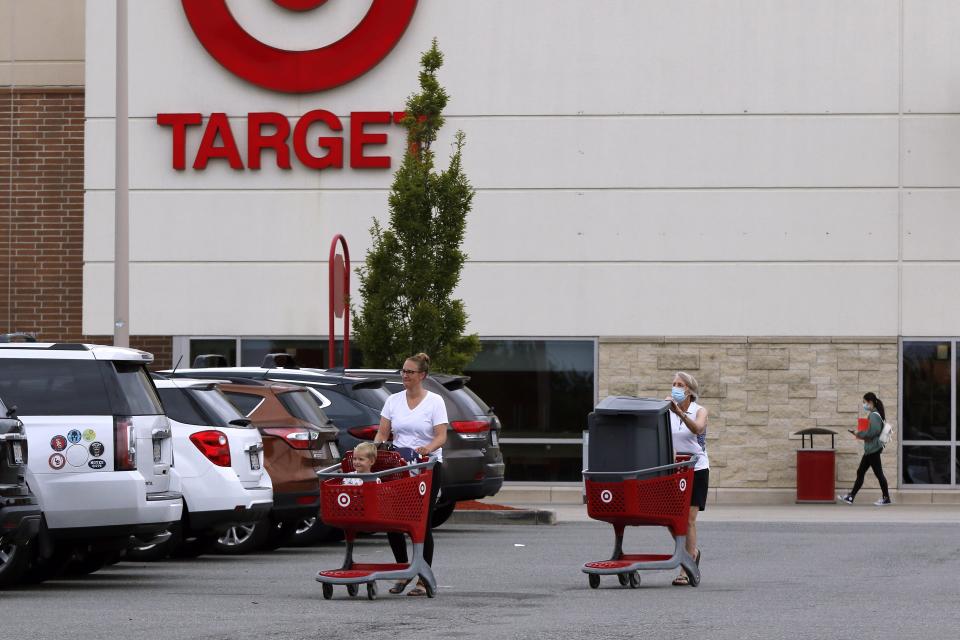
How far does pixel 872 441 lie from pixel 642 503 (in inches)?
550

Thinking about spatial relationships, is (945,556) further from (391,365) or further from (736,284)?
(736,284)

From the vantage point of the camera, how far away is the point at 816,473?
A: 1040 inches

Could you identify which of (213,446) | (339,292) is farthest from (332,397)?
(339,292)

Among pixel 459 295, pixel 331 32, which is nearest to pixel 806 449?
pixel 459 295

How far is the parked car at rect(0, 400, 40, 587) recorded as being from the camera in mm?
11062

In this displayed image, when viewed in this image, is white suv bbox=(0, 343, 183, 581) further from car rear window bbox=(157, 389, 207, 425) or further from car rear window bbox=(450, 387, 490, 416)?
car rear window bbox=(450, 387, 490, 416)

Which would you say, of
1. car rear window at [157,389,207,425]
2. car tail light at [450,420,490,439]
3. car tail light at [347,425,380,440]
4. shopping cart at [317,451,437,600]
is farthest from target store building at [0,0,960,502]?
→ shopping cart at [317,451,437,600]

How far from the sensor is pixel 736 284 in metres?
27.1

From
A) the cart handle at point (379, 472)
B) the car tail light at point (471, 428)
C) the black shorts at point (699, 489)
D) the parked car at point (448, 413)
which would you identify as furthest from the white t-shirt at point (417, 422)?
the car tail light at point (471, 428)

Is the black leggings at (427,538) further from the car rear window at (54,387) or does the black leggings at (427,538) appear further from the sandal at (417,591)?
the car rear window at (54,387)

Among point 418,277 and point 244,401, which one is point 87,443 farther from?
point 418,277

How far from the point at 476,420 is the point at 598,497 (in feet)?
19.0

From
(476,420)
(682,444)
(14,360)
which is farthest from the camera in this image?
(476,420)

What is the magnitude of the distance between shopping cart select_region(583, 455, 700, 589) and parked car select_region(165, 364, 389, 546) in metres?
4.47
